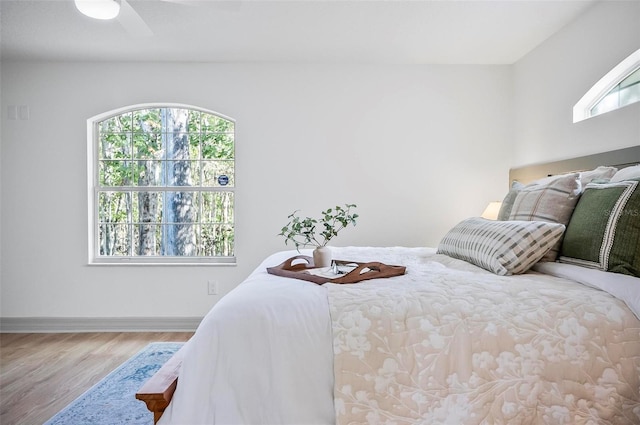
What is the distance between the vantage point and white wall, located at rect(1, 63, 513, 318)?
Answer: 3.60m

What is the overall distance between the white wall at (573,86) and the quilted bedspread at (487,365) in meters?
1.58

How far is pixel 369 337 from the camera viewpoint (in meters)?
1.20

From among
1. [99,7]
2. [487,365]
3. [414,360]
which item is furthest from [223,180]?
[487,365]

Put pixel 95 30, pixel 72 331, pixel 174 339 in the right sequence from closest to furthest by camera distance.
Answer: pixel 95 30
pixel 174 339
pixel 72 331

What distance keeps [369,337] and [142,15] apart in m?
2.76

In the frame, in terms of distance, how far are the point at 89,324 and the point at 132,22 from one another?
2693 millimetres

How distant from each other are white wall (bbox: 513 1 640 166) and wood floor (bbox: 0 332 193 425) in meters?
3.49

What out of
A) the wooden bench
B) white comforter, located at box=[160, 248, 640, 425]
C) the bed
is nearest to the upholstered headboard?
the bed

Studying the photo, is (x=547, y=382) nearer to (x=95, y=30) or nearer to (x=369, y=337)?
(x=369, y=337)

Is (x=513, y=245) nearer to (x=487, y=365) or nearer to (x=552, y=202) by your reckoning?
(x=552, y=202)

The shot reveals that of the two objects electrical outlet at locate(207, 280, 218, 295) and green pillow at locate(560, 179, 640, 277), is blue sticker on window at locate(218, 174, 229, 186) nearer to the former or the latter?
electrical outlet at locate(207, 280, 218, 295)

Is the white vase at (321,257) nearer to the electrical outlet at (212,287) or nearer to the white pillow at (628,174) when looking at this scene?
the white pillow at (628,174)

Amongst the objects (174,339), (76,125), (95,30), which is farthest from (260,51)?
(174,339)

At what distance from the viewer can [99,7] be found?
88.5 inches
